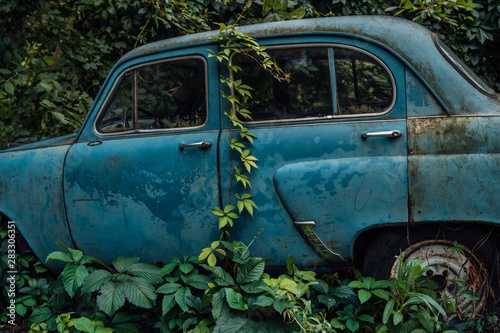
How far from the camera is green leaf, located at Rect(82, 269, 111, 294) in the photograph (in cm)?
260

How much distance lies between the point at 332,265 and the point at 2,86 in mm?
3872

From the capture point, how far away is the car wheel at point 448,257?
8.39 feet

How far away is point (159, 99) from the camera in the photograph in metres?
3.04

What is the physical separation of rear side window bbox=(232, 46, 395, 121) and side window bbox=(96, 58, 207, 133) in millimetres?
305

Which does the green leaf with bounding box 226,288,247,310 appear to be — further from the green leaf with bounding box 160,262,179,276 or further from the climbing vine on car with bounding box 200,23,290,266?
the green leaf with bounding box 160,262,179,276

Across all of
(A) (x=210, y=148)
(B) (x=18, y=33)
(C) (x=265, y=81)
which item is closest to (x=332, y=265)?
(A) (x=210, y=148)

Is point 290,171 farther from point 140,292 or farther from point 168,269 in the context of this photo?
point 140,292

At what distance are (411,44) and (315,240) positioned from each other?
1.33m

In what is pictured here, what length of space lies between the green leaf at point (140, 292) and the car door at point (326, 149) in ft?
2.10

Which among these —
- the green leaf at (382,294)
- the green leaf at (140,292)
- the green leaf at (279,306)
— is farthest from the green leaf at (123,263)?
the green leaf at (382,294)

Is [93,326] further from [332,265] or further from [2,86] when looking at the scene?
[2,86]

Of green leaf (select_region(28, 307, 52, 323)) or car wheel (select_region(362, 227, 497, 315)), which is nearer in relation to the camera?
car wheel (select_region(362, 227, 497, 315))

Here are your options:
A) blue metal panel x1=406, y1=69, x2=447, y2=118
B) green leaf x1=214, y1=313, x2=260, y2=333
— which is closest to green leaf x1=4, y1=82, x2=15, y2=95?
green leaf x1=214, y1=313, x2=260, y2=333

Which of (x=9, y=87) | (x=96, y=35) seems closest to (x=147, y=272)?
(x=9, y=87)
